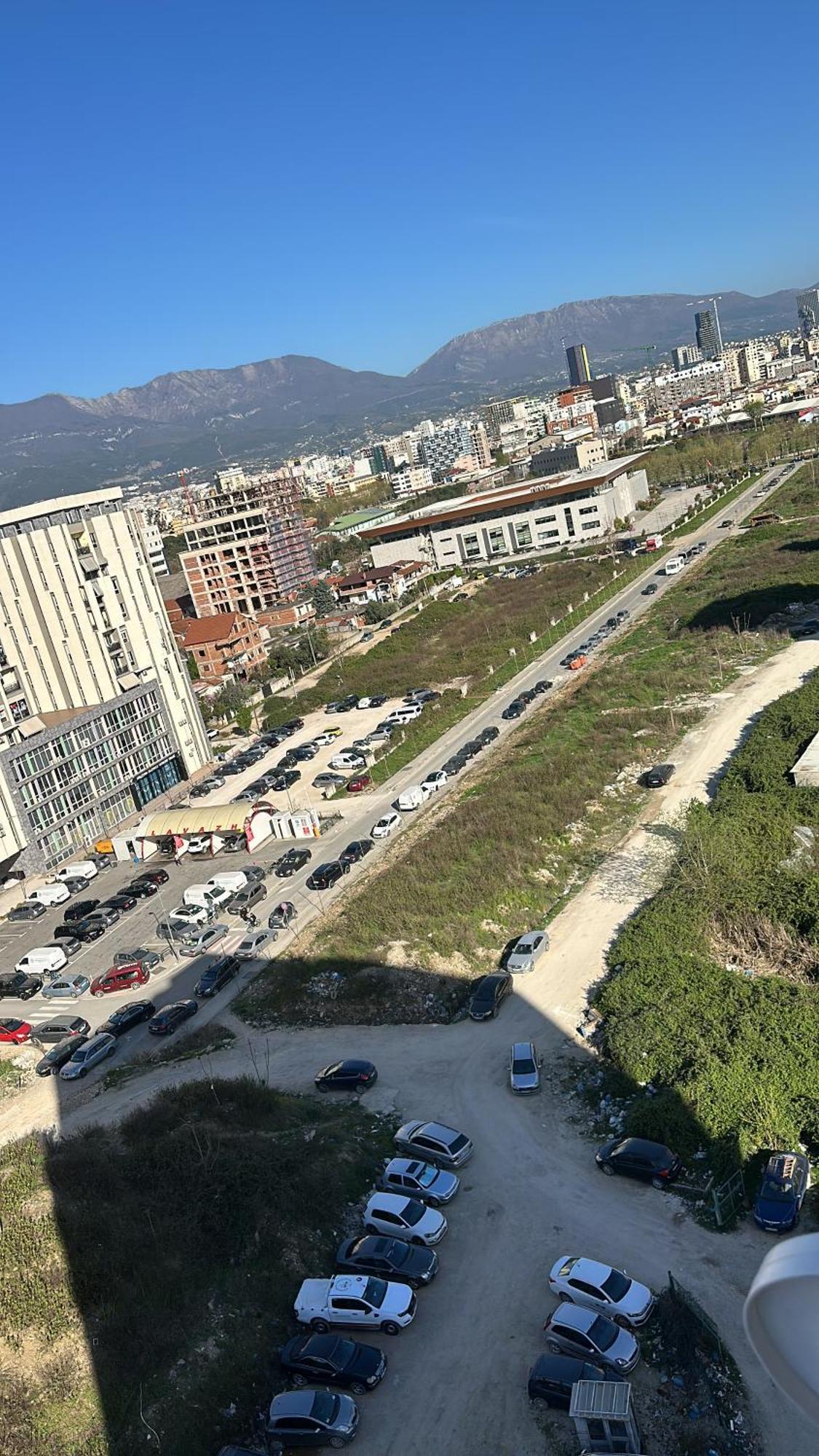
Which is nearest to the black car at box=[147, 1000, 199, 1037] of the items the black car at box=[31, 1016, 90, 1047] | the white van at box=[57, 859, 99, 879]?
the black car at box=[31, 1016, 90, 1047]

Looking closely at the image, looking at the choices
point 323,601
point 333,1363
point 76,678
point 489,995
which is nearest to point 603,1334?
point 333,1363

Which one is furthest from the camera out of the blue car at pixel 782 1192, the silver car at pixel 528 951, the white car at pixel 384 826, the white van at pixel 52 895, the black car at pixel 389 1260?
the white van at pixel 52 895

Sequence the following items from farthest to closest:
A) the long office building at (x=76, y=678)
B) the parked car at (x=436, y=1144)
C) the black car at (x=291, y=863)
→ 1. the long office building at (x=76, y=678)
2. the black car at (x=291, y=863)
3. the parked car at (x=436, y=1144)

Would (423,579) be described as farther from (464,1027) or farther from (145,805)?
(464,1027)

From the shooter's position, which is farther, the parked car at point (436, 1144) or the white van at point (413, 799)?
the white van at point (413, 799)

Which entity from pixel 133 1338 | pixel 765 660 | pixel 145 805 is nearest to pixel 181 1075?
pixel 133 1338

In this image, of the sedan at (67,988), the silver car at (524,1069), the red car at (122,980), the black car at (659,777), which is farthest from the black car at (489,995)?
the sedan at (67,988)

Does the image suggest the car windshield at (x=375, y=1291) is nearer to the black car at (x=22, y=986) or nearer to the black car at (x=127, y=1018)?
the black car at (x=127, y=1018)

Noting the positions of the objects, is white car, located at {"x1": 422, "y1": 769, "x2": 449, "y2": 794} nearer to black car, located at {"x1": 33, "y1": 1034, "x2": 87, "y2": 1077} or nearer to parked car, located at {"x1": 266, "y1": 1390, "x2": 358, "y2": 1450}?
black car, located at {"x1": 33, "y1": 1034, "x2": 87, "y2": 1077}
